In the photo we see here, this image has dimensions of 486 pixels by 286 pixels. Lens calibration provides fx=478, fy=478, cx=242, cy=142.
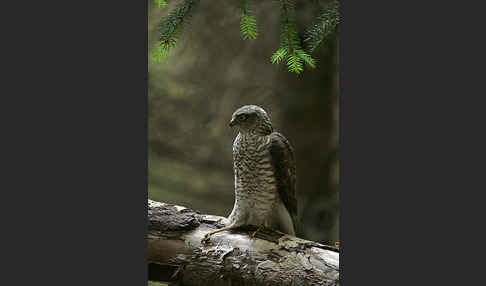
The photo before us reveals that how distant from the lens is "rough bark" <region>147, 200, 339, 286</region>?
2469 millimetres

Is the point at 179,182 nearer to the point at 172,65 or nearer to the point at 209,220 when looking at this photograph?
the point at 209,220

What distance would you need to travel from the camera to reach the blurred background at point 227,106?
Result: 2553mm

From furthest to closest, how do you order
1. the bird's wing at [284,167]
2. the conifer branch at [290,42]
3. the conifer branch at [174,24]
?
the bird's wing at [284,167] < the conifer branch at [174,24] < the conifer branch at [290,42]

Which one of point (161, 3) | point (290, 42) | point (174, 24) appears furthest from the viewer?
point (161, 3)

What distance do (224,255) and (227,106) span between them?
0.81 m

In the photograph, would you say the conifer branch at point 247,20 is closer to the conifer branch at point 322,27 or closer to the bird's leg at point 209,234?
the conifer branch at point 322,27

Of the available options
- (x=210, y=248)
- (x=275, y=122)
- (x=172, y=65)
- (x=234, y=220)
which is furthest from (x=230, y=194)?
(x=172, y=65)

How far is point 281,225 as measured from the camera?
103 inches

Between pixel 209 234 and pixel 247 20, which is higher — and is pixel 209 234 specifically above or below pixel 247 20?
below

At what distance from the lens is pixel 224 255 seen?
2.57 meters

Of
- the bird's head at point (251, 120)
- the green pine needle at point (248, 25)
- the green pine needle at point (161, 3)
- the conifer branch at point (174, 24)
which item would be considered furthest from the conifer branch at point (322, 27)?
the green pine needle at point (161, 3)

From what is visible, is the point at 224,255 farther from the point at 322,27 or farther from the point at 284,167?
the point at 322,27

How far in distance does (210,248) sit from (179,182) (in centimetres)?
41

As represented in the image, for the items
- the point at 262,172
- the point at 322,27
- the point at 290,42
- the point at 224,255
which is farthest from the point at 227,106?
the point at 224,255
